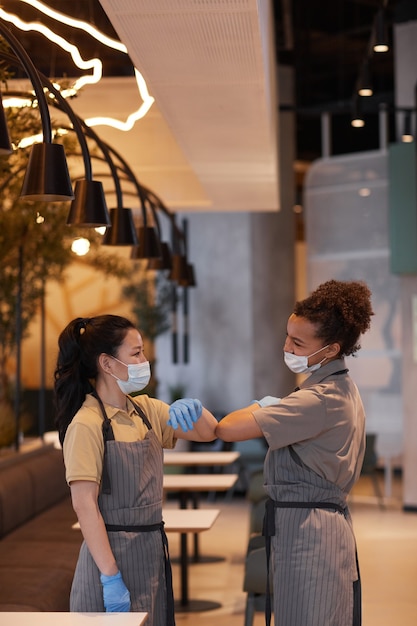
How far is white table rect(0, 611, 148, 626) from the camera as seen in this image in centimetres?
268

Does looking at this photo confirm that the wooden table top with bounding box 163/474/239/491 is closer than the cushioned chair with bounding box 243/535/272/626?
No

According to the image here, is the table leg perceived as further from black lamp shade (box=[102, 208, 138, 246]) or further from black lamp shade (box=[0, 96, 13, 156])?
black lamp shade (box=[0, 96, 13, 156])

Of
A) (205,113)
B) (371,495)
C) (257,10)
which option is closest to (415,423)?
(371,495)

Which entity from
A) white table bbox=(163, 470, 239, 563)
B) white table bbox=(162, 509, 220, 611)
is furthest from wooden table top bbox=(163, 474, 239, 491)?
white table bbox=(162, 509, 220, 611)

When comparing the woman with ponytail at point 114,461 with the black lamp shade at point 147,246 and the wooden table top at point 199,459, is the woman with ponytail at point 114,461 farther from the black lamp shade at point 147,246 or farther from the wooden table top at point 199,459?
the wooden table top at point 199,459

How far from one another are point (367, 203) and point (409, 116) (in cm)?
139

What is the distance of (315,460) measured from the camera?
306 centimetres

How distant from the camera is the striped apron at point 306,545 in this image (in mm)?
3061

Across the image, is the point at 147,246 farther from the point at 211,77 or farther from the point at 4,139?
the point at 4,139

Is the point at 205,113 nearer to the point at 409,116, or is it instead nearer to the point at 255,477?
the point at 255,477

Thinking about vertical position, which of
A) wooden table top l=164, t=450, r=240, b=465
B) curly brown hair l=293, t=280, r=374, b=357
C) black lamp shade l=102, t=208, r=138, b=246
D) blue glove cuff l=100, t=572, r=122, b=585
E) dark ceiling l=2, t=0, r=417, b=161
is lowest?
wooden table top l=164, t=450, r=240, b=465

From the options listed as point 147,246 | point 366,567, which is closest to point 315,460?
point 147,246

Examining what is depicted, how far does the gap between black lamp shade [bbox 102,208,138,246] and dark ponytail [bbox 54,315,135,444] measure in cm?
240

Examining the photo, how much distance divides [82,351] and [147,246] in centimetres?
351
